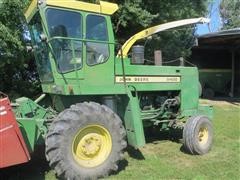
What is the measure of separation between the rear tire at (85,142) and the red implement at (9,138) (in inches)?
18.4

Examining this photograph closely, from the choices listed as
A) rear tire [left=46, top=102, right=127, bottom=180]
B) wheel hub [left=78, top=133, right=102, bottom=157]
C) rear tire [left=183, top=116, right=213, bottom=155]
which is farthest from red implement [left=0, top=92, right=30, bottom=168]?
rear tire [left=183, top=116, right=213, bottom=155]

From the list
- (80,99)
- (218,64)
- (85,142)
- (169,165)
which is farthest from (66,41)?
(218,64)

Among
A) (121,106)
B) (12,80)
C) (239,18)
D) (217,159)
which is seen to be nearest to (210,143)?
(217,159)

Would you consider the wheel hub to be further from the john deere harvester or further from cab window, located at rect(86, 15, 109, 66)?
cab window, located at rect(86, 15, 109, 66)

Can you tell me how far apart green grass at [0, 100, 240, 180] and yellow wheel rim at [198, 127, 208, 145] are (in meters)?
0.28

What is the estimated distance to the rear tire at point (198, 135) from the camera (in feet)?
26.6

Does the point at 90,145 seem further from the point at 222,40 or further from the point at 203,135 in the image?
the point at 222,40

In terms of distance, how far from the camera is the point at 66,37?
261 inches

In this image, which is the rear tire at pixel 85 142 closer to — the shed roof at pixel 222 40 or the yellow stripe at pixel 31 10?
the yellow stripe at pixel 31 10

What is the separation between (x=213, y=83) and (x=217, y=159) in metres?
15.1

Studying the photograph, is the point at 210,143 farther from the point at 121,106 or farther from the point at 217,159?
the point at 121,106

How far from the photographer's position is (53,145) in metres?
5.90

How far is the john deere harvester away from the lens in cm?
597

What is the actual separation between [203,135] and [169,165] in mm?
1448
